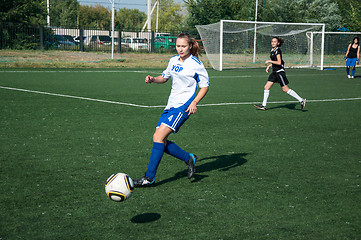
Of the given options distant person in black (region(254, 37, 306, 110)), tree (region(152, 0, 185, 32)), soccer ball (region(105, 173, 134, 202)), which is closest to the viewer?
soccer ball (region(105, 173, 134, 202))

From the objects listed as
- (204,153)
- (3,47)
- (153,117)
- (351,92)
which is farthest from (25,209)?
(3,47)

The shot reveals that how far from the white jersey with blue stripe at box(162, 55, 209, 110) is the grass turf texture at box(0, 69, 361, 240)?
3.49 feet

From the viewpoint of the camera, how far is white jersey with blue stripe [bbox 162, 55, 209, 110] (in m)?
5.54

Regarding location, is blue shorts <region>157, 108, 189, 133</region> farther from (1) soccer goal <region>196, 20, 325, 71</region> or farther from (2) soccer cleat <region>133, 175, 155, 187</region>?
(1) soccer goal <region>196, 20, 325, 71</region>

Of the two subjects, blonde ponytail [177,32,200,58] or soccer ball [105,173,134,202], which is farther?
blonde ponytail [177,32,200,58]

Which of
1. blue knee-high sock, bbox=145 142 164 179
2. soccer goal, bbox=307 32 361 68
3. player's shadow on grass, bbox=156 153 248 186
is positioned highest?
soccer goal, bbox=307 32 361 68

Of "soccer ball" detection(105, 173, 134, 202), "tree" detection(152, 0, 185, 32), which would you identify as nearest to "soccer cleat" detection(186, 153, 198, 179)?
"soccer ball" detection(105, 173, 134, 202)

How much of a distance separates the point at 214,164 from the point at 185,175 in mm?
744

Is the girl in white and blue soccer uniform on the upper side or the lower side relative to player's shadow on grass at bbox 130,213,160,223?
upper

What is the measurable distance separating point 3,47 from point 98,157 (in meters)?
28.4

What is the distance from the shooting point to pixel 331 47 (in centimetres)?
3741

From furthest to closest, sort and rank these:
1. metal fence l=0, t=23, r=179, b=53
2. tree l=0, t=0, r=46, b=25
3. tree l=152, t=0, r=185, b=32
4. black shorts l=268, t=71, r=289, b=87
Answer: tree l=152, t=0, r=185, b=32 → tree l=0, t=0, r=46, b=25 → metal fence l=0, t=23, r=179, b=53 → black shorts l=268, t=71, r=289, b=87

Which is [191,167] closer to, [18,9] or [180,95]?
[180,95]

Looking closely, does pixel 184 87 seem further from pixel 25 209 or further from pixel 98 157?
pixel 25 209
